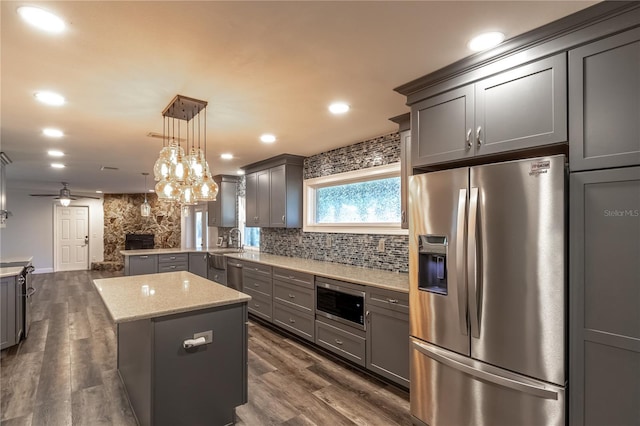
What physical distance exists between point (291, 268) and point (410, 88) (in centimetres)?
236

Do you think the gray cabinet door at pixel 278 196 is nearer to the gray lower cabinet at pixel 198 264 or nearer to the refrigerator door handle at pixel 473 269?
the gray lower cabinet at pixel 198 264

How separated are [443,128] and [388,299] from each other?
1.42 meters

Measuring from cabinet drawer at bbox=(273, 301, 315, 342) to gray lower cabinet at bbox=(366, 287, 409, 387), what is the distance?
2.86ft

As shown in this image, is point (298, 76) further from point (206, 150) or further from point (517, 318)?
point (206, 150)

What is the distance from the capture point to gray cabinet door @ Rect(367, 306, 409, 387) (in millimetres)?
2580

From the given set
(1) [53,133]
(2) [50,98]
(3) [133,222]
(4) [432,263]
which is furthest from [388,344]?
(3) [133,222]

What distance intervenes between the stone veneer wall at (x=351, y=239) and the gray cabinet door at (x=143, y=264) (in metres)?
2.21

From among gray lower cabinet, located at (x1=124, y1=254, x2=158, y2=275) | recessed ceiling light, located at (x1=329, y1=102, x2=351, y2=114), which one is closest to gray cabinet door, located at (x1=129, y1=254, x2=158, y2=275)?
gray lower cabinet, located at (x1=124, y1=254, x2=158, y2=275)

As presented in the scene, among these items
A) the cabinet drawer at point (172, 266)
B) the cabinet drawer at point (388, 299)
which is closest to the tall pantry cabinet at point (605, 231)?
the cabinet drawer at point (388, 299)

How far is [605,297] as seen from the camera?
4.80 ft

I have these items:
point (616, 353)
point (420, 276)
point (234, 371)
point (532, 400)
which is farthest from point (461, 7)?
point (234, 371)

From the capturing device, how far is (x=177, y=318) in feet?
6.56

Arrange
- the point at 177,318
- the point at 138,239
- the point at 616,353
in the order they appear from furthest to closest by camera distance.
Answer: the point at 138,239, the point at 177,318, the point at 616,353

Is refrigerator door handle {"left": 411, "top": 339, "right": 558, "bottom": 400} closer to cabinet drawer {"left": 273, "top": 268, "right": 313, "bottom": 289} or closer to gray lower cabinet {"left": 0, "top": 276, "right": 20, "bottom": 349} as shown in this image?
cabinet drawer {"left": 273, "top": 268, "right": 313, "bottom": 289}
